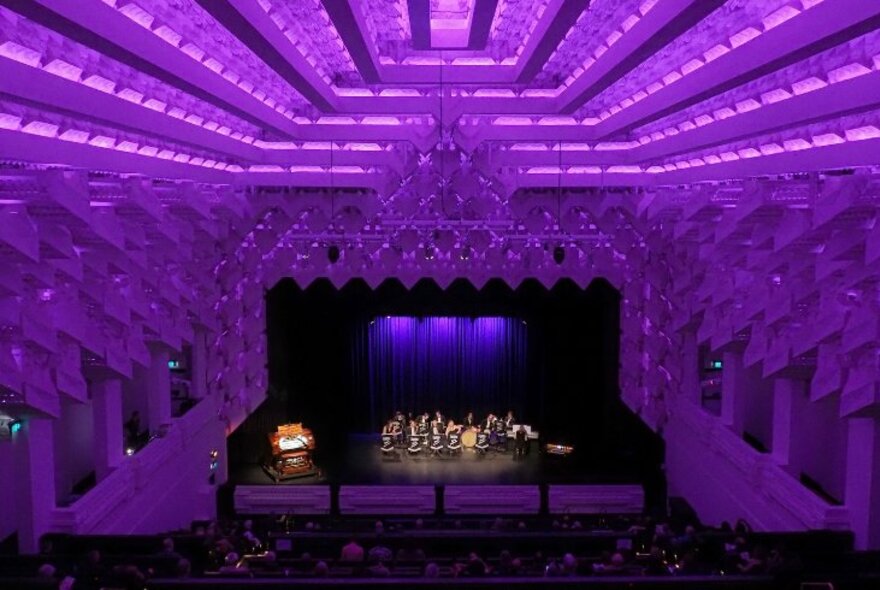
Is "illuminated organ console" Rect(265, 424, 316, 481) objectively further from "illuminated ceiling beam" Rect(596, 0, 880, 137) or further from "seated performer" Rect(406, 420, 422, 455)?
"illuminated ceiling beam" Rect(596, 0, 880, 137)

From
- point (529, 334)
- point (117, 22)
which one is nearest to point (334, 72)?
point (117, 22)

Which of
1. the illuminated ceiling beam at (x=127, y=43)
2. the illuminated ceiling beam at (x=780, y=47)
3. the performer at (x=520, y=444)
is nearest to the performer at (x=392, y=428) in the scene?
the performer at (x=520, y=444)

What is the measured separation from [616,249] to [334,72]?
11.0m

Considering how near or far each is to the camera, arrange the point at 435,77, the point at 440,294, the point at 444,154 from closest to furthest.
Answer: the point at 435,77
the point at 444,154
the point at 440,294

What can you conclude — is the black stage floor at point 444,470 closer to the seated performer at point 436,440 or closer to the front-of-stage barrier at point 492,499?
the seated performer at point 436,440

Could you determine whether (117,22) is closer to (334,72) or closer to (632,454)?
(334,72)

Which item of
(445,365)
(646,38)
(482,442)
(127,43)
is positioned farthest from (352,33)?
(445,365)

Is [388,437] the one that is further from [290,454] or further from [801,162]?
[801,162]

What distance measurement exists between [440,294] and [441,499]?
248 inches

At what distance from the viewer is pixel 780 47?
4160 millimetres

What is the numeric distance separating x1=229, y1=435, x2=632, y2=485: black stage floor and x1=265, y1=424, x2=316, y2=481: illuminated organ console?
0.82 ft

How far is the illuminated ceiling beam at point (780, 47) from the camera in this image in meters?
3.48

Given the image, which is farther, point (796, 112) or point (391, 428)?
point (391, 428)

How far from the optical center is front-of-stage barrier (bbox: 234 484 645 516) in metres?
17.9
